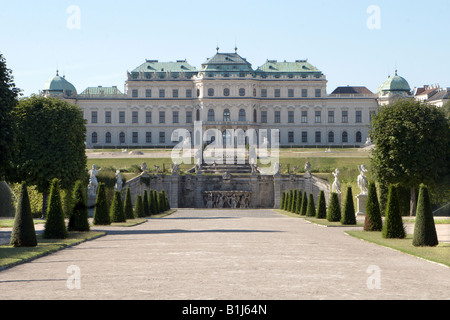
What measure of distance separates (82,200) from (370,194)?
29.0ft

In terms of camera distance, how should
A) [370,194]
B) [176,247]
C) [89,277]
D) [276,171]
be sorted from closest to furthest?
[89,277] → [176,247] → [370,194] → [276,171]

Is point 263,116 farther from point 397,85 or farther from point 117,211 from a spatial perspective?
point 117,211

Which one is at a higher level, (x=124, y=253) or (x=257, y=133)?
(x=257, y=133)

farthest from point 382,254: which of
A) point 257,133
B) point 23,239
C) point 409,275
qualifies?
point 257,133

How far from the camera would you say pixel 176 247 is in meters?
16.1

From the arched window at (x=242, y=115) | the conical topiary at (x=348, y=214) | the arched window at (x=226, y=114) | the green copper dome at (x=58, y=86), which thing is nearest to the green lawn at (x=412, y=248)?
the conical topiary at (x=348, y=214)

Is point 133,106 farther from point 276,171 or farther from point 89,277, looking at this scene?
point 89,277

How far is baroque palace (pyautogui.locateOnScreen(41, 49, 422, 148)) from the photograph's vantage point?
304ft

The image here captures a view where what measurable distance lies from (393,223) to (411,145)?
16.7m

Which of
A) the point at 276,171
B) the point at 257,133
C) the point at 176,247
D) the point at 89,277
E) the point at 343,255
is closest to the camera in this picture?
the point at 89,277

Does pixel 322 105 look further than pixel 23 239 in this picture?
Yes

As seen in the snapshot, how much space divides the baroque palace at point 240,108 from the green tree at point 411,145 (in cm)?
5596

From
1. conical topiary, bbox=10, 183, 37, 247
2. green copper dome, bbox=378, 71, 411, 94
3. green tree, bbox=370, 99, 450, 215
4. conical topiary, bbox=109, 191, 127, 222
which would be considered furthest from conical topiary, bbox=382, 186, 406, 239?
green copper dome, bbox=378, 71, 411, 94

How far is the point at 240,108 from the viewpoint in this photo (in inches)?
3610
